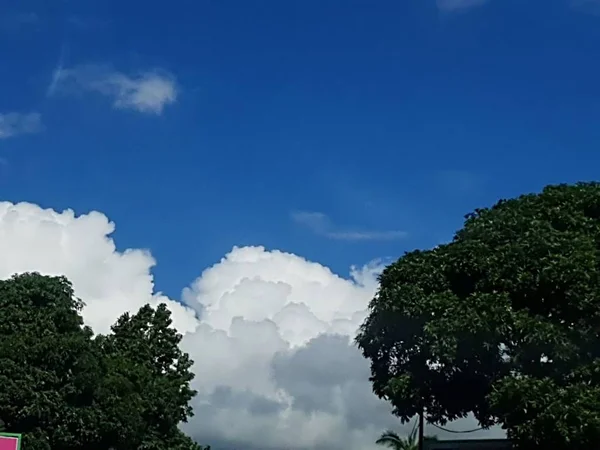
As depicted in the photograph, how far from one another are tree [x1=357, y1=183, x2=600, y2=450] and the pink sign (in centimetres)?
986

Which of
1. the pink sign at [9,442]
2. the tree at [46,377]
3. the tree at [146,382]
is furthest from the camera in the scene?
the tree at [146,382]

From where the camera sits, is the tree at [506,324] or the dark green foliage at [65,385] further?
the dark green foliage at [65,385]

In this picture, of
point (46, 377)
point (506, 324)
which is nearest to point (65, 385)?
point (46, 377)

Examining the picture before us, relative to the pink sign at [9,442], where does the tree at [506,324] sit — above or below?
above

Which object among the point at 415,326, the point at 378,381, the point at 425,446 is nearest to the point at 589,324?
the point at 415,326

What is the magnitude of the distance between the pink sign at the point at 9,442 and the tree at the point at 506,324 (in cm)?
986

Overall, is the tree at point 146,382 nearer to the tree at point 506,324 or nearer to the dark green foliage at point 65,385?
the dark green foliage at point 65,385

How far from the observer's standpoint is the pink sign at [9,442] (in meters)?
22.4

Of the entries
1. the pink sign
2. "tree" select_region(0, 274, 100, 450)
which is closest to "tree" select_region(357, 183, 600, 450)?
the pink sign

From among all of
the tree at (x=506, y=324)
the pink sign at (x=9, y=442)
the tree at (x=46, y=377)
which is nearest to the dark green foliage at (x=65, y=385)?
the tree at (x=46, y=377)

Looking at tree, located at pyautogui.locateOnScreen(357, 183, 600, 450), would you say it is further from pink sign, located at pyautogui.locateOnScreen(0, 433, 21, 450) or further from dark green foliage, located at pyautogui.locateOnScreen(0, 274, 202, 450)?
dark green foliage, located at pyautogui.locateOnScreen(0, 274, 202, 450)

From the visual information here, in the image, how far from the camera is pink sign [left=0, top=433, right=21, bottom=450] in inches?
880

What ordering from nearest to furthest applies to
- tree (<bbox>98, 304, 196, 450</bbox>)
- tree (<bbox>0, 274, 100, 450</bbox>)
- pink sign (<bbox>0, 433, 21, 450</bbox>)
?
pink sign (<bbox>0, 433, 21, 450</bbox>), tree (<bbox>0, 274, 100, 450</bbox>), tree (<bbox>98, 304, 196, 450</bbox>)

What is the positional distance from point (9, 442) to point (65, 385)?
425 inches
